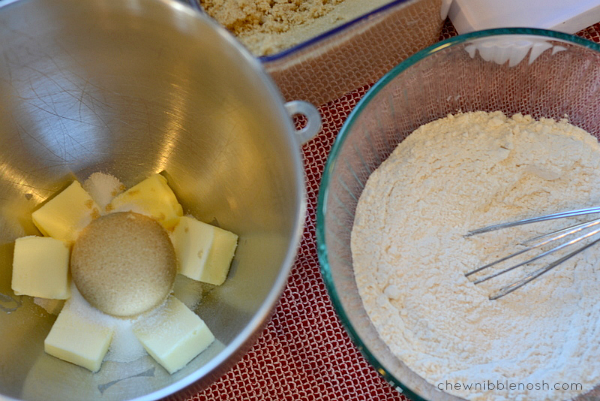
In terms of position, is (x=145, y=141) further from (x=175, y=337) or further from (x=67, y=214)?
(x=175, y=337)

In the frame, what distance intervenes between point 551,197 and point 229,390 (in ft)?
1.55

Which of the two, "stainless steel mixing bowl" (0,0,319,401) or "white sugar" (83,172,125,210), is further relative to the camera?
"white sugar" (83,172,125,210)

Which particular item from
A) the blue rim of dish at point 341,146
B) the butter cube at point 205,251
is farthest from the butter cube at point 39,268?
the blue rim of dish at point 341,146

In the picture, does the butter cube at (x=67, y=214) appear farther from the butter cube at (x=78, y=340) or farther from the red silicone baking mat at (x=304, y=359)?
the red silicone baking mat at (x=304, y=359)

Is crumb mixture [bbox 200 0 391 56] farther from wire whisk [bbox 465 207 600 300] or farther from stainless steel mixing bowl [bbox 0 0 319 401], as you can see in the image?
wire whisk [bbox 465 207 600 300]

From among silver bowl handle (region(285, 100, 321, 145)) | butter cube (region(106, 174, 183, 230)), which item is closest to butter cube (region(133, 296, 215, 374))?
butter cube (region(106, 174, 183, 230))

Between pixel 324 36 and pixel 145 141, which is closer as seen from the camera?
pixel 324 36

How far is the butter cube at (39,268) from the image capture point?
0.70 meters

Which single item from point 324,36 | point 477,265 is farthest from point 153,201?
point 477,265

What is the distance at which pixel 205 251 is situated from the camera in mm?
708

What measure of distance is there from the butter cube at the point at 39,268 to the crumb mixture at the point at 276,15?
344 millimetres

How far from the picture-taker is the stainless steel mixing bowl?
608 millimetres

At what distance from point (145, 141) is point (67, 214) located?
0.44ft

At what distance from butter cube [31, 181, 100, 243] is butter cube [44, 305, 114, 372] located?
3.9 inches
